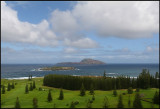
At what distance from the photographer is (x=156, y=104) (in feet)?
249

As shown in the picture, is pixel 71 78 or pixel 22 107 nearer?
pixel 22 107

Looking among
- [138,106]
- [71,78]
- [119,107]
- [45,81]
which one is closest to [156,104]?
[138,106]

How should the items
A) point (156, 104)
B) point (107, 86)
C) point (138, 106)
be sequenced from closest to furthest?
point (138, 106) → point (156, 104) → point (107, 86)

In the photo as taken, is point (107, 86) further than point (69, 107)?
Yes

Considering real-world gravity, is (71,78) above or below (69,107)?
above

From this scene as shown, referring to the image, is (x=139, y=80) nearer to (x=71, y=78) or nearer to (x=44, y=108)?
(x=71, y=78)

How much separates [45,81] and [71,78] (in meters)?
24.3

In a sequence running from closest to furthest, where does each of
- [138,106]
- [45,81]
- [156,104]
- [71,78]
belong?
[138,106] < [156,104] < [71,78] < [45,81]

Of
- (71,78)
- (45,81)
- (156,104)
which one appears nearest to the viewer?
(156,104)

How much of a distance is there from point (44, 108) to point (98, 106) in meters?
21.4

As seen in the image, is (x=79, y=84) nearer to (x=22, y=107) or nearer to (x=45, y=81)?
(x=45, y=81)

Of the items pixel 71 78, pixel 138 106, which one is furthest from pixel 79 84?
pixel 138 106

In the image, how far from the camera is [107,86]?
118m

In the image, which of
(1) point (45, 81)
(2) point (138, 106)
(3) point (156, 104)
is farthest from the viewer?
(1) point (45, 81)
